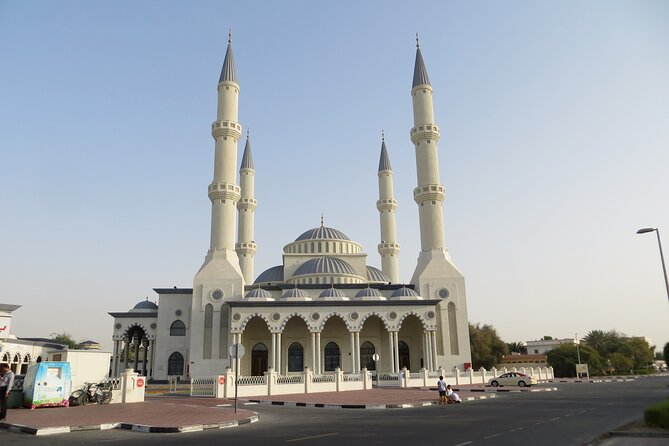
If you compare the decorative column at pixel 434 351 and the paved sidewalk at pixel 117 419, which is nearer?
the paved sidewalk at pixel 117 419

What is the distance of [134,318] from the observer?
46750 millimetres

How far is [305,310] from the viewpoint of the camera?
4100 cm

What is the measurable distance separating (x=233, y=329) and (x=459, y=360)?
18202 millimetres

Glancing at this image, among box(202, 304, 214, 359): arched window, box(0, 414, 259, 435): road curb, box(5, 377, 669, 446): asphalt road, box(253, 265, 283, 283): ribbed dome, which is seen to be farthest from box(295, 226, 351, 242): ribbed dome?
box(0, 414, 259, 435): road curb

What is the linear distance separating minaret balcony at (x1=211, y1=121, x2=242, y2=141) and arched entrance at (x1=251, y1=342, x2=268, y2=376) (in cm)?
1802

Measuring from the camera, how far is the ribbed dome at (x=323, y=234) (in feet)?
177

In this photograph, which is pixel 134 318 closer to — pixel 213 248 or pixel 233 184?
pixel 213 248

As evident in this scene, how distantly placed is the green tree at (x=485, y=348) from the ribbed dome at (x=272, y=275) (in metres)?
27.8

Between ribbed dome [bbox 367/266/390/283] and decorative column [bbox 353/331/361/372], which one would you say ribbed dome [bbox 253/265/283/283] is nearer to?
ribbed dome [bbox 367/266/390/283]

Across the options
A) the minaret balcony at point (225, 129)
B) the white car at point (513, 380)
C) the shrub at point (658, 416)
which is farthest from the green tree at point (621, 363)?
the shrub at point (658, 416)

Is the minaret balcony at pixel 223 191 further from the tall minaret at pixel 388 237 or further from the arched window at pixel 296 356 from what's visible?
the tall minaret at pixel 388 237

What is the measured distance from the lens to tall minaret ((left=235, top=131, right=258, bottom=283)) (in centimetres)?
5359

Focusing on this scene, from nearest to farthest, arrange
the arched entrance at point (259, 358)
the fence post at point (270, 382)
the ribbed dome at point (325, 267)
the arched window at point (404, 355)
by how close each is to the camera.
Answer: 1. the fence post at point (270, 382)
2. the arched entrance at point (259, 358)
3. the arched window at point (404, 355)
4. the ribbed dome at point (325, 267)

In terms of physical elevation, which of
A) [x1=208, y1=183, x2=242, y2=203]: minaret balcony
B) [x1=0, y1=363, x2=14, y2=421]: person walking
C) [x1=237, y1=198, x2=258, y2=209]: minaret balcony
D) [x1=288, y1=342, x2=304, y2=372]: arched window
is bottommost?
[x1=0, y1=363, x2=14, y2=421]: person walking
